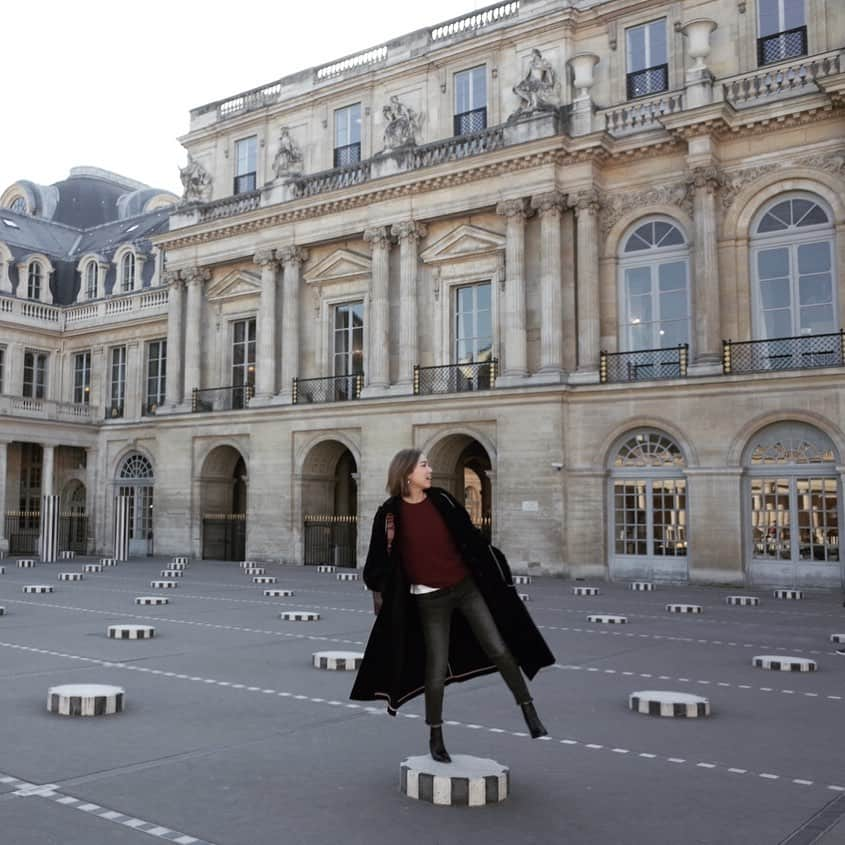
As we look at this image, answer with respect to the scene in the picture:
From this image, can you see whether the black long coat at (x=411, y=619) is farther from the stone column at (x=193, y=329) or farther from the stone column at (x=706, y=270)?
the stone column at (x=193, y=329)

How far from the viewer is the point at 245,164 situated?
131ft

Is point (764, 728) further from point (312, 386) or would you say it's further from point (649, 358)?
point (312, 386)

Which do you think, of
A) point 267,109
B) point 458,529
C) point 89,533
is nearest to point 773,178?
point 267,109

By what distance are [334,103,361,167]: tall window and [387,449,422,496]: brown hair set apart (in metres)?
31.4

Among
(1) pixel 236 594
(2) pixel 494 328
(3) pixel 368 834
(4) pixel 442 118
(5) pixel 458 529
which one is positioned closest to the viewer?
(3) pixel 368 834

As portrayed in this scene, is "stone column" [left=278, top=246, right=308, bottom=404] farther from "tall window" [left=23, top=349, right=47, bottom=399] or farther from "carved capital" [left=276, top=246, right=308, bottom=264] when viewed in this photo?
"tall window" [left=23, top=349, right=47, bottom=399]

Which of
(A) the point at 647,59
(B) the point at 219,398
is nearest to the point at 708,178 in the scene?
(A) the point at 647,59

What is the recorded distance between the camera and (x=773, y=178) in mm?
27328

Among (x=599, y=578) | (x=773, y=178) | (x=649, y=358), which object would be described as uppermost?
(x=773, y=178)

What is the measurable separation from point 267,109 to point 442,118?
332 inches

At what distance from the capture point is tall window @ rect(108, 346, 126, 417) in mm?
45750

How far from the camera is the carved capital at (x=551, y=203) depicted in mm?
29938

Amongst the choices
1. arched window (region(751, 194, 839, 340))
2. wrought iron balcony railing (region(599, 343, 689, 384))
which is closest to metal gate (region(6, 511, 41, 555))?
wrought iron balcony railing (region(599, 343, 689, 384))

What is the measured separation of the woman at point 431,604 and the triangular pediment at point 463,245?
85.0 feet
